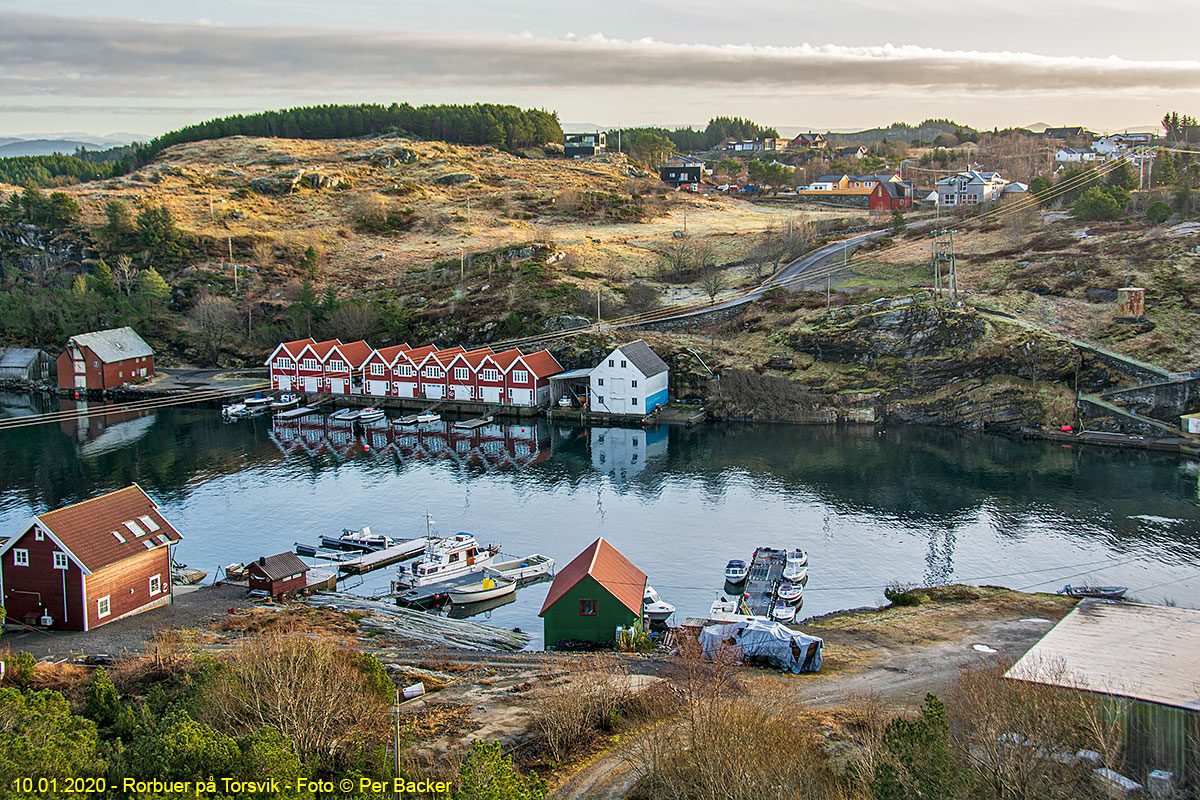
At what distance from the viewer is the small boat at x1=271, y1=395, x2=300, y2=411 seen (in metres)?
65.3

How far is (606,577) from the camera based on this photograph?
2869 cm

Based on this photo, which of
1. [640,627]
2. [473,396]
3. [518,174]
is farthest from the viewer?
[518,174]

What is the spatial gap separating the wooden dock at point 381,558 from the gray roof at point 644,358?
2378 cm

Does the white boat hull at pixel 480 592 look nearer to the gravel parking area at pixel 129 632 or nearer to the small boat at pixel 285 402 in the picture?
the gravel parking area at pixel 129 632

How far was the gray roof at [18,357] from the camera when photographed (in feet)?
243

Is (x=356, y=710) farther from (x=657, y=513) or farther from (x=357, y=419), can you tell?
(x=357, y=419)

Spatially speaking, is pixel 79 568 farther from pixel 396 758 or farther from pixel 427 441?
pixel 427 441

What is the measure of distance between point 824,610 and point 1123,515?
16187 millimetres

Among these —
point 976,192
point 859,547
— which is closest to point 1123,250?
point 976,192

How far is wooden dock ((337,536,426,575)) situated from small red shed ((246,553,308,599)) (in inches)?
113

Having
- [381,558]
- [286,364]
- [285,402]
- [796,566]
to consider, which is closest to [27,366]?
[286,364]

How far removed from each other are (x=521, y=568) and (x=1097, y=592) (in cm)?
1914

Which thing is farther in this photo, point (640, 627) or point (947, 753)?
point (640, 627)

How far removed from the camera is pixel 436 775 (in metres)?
16.6
